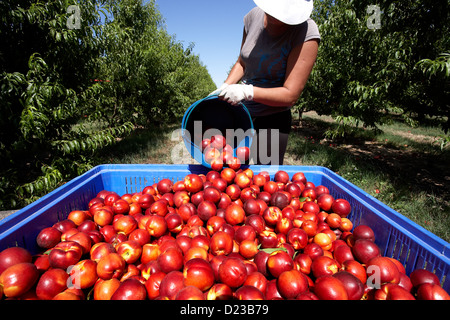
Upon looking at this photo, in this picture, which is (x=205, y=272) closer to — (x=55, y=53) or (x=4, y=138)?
(x=4, y=138)

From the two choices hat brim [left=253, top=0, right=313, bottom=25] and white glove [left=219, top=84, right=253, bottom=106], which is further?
white glove [left=219, top=84, right=253, bottom=106]

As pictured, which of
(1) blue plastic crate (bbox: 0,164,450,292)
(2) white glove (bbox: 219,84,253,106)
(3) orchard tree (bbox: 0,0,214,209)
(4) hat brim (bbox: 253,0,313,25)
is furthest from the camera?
(3) orchard tree (bbox: 0,0,214,209)

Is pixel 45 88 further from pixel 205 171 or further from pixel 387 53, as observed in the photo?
pixel 387 53

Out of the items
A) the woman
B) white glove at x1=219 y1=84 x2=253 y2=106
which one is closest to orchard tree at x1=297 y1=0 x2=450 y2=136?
the woman

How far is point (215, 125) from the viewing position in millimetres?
3047

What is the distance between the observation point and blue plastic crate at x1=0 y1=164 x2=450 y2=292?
5.18 feet

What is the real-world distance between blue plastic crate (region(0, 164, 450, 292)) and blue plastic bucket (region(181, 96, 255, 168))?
34cm

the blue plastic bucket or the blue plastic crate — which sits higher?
the blue plastic bucket

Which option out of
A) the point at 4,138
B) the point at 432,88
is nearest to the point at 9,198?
the point at 4,138

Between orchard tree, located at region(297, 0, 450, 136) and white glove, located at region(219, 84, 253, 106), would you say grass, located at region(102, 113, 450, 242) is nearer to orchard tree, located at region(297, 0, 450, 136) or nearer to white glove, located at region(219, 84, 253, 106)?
orchard tree, located at region(297, 0, 450, 136)

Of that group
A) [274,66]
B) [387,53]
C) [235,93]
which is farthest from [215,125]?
[387,53]

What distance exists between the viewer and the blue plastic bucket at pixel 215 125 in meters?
2.80

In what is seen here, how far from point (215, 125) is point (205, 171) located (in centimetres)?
63
